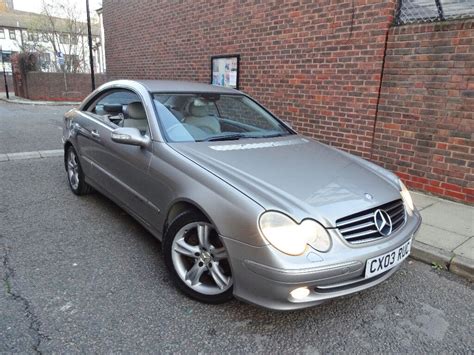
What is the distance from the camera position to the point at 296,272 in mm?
1986

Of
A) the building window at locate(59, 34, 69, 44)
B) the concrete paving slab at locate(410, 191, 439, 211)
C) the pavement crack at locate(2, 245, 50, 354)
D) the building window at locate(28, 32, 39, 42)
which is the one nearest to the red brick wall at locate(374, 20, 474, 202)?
the concrete paving slab at locate(410, 191, 439, 211)

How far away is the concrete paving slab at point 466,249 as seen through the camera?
10.4 ft

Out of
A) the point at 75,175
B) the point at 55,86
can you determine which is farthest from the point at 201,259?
the point at 55,86

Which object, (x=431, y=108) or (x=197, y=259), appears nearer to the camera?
(x=197, y=259)

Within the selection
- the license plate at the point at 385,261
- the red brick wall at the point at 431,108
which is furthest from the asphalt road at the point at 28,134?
the license plate at the point at 385,261

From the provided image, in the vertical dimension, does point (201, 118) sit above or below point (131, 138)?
above

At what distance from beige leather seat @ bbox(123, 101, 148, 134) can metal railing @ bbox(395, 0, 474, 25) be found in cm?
358

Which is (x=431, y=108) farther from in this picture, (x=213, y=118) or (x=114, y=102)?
Result: (x=114, y=102)

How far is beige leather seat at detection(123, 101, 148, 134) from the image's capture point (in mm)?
3266

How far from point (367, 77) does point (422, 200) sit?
1819mm

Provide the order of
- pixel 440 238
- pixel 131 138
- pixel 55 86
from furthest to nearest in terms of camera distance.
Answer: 1. pixel 55 86
2. pixel 440 238
3. pixel 131 138

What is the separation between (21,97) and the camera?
72.2ft

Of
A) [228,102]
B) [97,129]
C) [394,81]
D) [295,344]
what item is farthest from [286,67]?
[295,344]

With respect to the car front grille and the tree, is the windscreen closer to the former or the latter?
the car front grille
